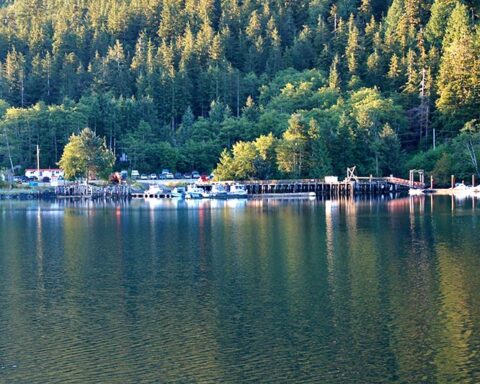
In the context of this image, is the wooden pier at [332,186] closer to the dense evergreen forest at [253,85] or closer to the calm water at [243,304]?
the dense evergreen forest at [253,85]

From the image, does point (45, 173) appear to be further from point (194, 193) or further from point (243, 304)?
point (243, 304)

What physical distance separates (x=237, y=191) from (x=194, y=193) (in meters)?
5.74

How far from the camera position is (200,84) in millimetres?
146125

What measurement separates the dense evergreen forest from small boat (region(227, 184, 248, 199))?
2.11m

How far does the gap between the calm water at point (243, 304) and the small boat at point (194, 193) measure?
147 feet

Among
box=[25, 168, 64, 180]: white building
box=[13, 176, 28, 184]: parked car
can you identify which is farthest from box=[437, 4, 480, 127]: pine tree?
box=[13, 176, 28, 184]: parked car

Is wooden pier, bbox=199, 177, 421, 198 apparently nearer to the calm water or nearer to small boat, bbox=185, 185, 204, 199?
small boat, bbox=185, 185, 204, 199

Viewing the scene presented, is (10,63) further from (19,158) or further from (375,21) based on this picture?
(375,21)

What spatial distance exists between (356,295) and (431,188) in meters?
77.3

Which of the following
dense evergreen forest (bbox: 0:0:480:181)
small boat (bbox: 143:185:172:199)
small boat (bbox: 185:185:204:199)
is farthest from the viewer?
dense evergreen forest (bbox: 0:0:480:181)

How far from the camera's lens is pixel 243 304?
37094 millimetres

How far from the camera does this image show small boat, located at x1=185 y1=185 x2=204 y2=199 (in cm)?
11331

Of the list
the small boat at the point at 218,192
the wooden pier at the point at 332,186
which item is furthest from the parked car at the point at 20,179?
the wooden pier at the point at 332,186

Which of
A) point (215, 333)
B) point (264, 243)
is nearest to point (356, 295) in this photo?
point (215, 333)
